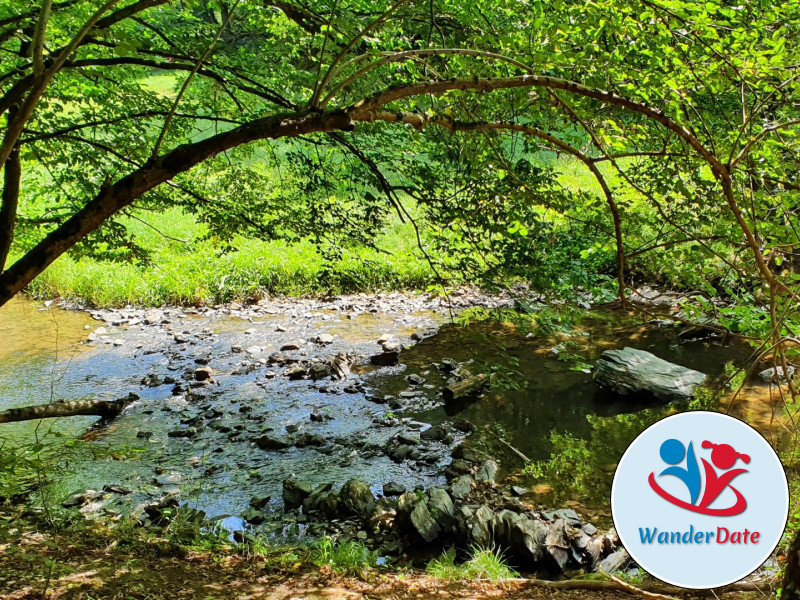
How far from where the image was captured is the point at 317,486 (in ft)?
17.0

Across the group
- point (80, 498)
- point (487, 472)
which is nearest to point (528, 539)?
point (487, 472)

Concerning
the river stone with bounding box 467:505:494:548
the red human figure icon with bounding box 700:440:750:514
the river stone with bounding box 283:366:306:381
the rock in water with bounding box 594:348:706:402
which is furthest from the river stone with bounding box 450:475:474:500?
the river stone with bounding box 283:366:306:381

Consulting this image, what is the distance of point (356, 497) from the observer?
189 inches

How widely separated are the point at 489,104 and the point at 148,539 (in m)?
3.63

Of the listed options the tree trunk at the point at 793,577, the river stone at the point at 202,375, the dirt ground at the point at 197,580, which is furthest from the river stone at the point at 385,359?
the tree trunk at the point at 793,577

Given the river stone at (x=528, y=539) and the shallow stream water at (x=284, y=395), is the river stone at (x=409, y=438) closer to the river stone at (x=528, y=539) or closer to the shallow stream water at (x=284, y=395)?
the shallow stream water at (x=284, y=395)

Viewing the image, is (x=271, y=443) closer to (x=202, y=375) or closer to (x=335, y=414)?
(x=335, y=414)

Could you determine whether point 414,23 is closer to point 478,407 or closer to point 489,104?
point 489,104

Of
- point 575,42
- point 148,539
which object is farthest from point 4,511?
point 575,42

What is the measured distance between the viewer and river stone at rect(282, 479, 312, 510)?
490 cm

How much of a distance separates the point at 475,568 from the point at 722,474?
72.2 inches

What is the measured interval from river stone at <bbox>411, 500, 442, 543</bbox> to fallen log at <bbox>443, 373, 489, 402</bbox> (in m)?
2.60

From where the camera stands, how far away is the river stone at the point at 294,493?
16.1 feet

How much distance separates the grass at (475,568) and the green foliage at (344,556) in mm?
445
